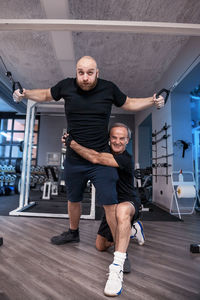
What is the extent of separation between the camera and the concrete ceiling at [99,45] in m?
2.65

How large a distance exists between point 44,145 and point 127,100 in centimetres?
688

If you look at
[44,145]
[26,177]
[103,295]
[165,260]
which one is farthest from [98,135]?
[44,145]

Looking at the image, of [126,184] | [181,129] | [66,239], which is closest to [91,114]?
[126,184]

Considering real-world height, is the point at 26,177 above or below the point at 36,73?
below

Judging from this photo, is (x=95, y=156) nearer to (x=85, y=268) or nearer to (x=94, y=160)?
(x=94, y=160)

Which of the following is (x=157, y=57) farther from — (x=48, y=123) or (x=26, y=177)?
(x=48, y=123)

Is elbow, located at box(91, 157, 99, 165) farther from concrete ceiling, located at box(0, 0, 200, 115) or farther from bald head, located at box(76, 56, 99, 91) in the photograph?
concrete ceiling, located at box(0, 0, 200, 115)

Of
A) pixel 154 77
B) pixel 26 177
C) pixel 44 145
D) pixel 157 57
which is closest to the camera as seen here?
pixel 26 177

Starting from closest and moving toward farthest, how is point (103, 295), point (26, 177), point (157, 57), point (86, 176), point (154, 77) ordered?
point (103, 295)
point (86, 176)
point (26, 177)
point (157, 57)
point (154, 77)

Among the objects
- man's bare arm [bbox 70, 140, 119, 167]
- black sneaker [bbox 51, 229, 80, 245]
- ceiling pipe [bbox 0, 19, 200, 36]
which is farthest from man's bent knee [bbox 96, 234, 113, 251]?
ceiling pipe [bbox 0, 19, 200, 36]

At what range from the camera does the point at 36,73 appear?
4742 millimetres

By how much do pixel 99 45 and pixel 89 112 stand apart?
2.80m

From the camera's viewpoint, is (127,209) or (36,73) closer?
(127,209)

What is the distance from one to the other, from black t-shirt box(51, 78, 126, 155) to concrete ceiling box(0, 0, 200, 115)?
1992 millimetres
